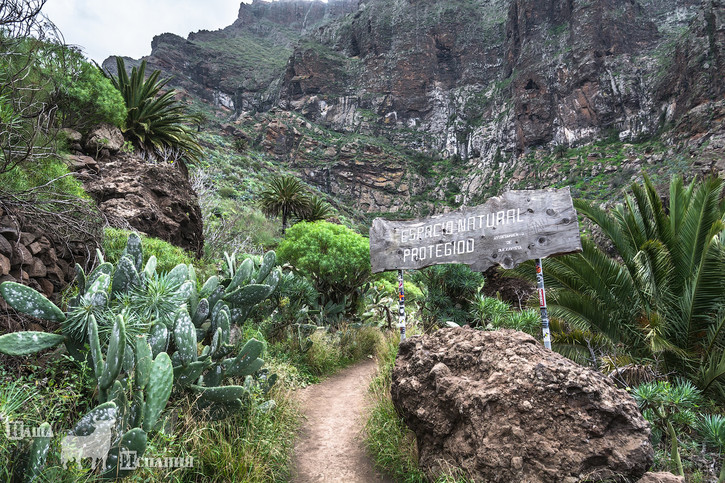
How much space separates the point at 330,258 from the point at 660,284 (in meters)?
5.61

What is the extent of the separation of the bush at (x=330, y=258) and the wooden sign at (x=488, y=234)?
2500 mm

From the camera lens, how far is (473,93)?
75812 mm

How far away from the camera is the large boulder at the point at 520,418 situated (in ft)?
7.38

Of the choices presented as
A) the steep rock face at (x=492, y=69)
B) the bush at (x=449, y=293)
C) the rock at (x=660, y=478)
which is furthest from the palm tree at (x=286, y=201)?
the steep rock face at (x=492, y=69)

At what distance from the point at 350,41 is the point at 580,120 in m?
60.2

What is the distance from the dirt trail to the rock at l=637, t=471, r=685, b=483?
6.43 feet

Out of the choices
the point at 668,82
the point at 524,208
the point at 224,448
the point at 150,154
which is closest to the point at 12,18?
the point at 224,448

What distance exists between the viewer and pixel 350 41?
292 feet

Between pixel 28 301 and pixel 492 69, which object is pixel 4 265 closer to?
pixel 28 301

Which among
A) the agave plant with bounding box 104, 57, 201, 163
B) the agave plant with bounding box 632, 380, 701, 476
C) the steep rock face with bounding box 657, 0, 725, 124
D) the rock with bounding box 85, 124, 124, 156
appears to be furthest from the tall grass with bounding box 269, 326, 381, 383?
the steep rock face with bounding box 657, 0, 725, 124

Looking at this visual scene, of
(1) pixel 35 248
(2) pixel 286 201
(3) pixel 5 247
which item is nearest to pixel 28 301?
(3) pixel 5 247

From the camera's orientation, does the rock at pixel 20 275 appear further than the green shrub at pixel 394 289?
No

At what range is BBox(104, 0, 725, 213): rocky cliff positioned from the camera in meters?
37.0

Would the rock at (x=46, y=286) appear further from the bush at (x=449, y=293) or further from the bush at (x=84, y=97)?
A: the bush at (x=449, y=293)
